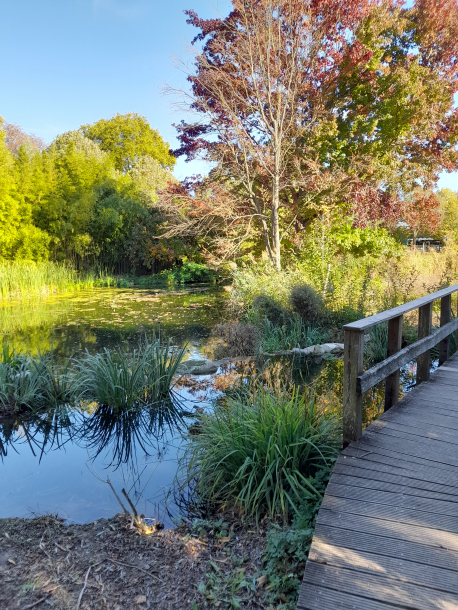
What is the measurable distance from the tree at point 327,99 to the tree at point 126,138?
72.1ft

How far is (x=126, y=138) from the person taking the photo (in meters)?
31.3

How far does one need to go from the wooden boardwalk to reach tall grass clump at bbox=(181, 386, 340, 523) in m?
0.29

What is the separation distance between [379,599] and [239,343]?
531 centimetres

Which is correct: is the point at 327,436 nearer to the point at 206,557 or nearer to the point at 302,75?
the point at 206,557

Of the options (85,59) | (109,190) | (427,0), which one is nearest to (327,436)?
(427,0)

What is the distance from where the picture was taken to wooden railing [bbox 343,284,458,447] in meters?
2.49

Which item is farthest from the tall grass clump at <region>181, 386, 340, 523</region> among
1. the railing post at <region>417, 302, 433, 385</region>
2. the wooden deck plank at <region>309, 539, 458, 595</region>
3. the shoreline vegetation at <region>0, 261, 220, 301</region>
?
the shoreline vegetation at <region>0, 261, 220, 301</region>

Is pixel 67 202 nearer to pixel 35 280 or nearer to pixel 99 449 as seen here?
pixel 35 280

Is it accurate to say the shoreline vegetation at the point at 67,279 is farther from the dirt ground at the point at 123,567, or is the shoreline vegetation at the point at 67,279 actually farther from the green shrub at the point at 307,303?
the dirt ground at the point at 123,567

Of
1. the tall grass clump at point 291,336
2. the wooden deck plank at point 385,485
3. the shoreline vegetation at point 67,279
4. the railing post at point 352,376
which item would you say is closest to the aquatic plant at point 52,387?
the tall grass clump at point 291,336

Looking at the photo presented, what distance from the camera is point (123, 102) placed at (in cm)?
3180

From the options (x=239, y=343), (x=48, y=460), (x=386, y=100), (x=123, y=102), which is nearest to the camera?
(x=48, y=460)

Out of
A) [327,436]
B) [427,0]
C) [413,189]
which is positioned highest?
[427,0]

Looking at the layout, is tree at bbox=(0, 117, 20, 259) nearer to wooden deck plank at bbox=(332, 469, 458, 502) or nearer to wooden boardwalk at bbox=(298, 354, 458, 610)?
wooden boardwalk at bbox=(298, 354, 458, 610)
